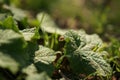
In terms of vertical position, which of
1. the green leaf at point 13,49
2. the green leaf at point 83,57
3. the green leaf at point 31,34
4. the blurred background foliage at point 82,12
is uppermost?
the green leaf at point 13,49

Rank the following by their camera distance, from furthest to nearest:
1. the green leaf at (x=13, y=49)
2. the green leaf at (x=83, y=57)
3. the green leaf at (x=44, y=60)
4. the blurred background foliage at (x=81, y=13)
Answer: the blurred background foliage at (x=81, y=13) < the green leaf at (x=83, y=57) < the green leaf at (x=44, y=60) < the green leaf at (x=13, y=49)

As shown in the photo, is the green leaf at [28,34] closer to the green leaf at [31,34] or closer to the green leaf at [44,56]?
the green leaf at [31,34]

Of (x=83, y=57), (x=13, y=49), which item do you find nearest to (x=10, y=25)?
(x=13, y=49)

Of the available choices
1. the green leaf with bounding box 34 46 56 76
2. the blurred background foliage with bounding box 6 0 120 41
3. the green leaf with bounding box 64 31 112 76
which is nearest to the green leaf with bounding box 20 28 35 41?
the green leaf with bounding box 34 46 56 76

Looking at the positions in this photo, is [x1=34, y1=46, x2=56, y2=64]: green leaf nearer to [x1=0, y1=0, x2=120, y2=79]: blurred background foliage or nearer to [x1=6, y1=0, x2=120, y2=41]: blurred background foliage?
[x1=0, y1=0, x2=120, y2=79]: blurred background foliage

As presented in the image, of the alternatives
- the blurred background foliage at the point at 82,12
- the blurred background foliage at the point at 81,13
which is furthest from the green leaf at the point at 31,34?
the blurred background foliage at the point at 82,12

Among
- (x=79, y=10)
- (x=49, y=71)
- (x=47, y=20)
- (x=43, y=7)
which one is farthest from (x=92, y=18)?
(x=49, y=71)

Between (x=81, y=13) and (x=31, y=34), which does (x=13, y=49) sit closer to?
(x=31, y=34)

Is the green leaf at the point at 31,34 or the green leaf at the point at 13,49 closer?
the green leaf at the point at 13,49
